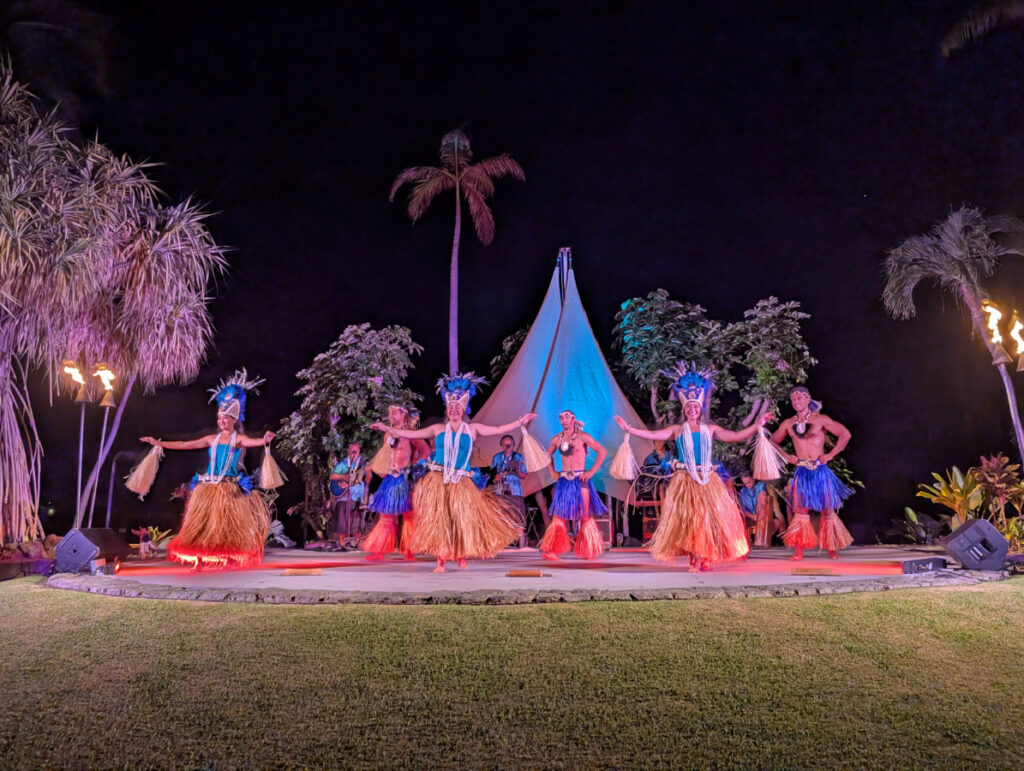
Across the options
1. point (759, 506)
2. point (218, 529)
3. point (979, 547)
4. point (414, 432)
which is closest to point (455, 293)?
point (759, 506)

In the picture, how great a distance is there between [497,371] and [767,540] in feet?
17.1

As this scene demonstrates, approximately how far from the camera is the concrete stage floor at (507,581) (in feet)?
15.8

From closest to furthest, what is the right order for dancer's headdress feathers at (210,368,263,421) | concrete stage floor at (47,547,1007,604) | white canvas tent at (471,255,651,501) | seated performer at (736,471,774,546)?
concrete stage floor at (47,547,1007,604), dancer's headdress feathers at (210,368,263,421), seated performer at (736,471,774,546), white canvas tent at (471,255,651,501)

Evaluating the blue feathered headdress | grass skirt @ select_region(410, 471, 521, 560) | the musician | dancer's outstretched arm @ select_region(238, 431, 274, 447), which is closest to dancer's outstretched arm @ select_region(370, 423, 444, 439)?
the blue feathered headdress

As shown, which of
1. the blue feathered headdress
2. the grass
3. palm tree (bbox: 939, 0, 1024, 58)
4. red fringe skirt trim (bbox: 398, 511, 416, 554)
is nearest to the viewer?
the grass

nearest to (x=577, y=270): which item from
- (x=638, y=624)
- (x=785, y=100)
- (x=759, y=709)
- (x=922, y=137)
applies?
(x=785, y=100)

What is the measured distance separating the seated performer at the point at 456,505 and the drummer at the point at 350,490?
3680mm

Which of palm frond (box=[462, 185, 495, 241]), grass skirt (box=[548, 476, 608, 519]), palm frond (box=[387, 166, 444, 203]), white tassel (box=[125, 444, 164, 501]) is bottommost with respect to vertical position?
grass skirt (box=[548, 476, 608, 519])

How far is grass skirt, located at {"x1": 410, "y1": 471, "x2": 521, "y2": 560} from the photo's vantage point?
245 inches

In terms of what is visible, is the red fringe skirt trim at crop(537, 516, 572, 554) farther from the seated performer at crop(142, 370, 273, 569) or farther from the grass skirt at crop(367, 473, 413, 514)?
the seated performer at crop(142, 370, 273, 569)

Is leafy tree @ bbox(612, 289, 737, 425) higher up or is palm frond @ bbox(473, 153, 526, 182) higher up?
palm frond @ bbox(473, 153, 526, 182)

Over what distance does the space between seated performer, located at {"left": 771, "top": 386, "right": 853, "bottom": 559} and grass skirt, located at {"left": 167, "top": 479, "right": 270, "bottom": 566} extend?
16.0 feet

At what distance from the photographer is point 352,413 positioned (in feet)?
37.2

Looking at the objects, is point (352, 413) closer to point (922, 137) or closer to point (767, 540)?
point (767, 540)
